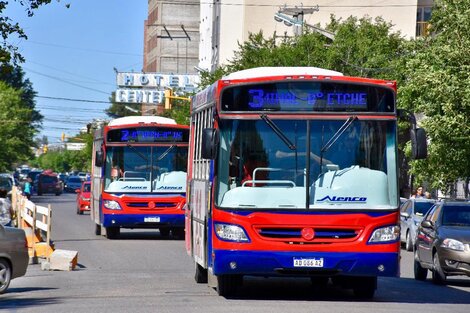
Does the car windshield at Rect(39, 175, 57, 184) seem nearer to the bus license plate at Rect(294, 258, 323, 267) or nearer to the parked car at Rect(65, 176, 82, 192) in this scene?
the parked car at Rect(65, 176, 82, 192)

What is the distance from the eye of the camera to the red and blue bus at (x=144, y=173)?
33062 millimetres

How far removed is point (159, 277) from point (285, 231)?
529 cm

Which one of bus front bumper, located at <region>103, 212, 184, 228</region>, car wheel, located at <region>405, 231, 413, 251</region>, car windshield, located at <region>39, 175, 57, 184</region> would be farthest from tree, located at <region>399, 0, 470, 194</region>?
car windshield, located at <region>39, 175, 57, 184</region>

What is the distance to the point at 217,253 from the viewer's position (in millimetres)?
16250

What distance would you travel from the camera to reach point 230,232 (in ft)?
53.3

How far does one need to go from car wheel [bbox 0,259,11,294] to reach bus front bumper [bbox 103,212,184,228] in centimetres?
1524

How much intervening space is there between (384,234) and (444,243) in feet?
17.1

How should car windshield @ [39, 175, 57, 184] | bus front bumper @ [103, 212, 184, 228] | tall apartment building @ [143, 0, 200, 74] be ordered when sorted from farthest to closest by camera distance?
tall apartment building @ [143, 0, 200, 74] → car windshield @ [39, 175, 57, 184] → bus front bumper @ [103, 212, 184, 228]

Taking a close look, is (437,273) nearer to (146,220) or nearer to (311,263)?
(311,263)

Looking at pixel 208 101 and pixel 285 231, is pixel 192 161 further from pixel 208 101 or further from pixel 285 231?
pixel 285 231

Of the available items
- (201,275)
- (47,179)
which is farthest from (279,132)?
(47,179)

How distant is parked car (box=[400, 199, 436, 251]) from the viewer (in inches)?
1357

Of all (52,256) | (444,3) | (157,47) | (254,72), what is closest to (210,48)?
(157,47)

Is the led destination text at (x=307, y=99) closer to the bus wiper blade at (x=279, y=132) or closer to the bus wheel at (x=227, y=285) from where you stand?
the bus wiper blade at (x=279, y=132)
